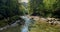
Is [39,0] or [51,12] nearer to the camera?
[51,12]

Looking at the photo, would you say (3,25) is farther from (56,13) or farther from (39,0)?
(39,0)

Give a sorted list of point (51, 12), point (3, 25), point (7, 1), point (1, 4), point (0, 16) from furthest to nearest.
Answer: point (51, 12) → point (7, 1) → point (1, 4) → point (0, 16) → point (3, 25)

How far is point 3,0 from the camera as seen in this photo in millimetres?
33188

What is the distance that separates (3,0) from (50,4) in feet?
43.9

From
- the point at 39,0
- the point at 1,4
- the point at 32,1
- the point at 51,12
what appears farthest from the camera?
the point at 32,1

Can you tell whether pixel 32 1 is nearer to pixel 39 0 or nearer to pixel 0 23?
pixel 39 0

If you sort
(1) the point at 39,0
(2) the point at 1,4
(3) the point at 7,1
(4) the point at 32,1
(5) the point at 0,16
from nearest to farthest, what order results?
(5) the point at 0,16 → (2) the point at 1,4 → (3) the point at 7,1 → (1) the point at 39,0 → (4) the point at 32,1

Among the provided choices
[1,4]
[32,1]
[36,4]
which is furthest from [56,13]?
[32,1]

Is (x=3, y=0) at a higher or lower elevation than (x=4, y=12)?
higher

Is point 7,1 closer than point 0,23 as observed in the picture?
No

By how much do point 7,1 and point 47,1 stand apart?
13.2 m

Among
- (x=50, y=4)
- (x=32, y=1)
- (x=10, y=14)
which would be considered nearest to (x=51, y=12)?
(x=50, y=4)

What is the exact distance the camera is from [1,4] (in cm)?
3181

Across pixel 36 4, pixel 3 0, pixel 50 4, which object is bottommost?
pixel 36 4
